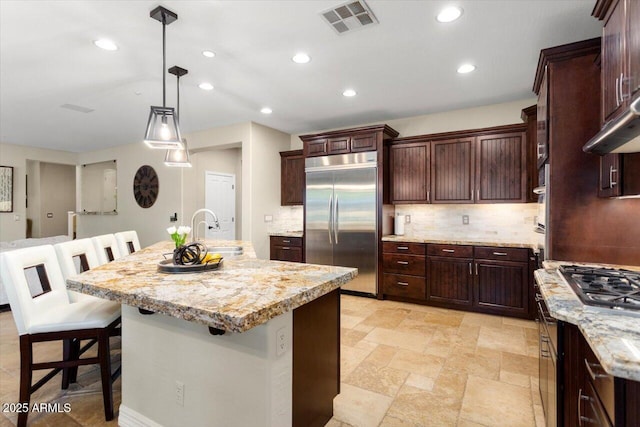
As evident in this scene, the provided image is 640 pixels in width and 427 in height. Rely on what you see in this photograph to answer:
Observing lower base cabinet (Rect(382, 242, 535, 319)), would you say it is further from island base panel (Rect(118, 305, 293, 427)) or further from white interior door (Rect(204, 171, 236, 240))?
white interior door (Rect(204, 171, 236, 240))

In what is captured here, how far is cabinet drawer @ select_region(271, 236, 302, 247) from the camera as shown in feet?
17.1

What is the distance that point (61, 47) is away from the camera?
2795 mm

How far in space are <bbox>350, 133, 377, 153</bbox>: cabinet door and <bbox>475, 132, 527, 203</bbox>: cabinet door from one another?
136cm

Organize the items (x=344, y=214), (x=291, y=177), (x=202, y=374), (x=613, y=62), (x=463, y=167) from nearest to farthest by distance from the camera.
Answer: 1. (x=202, y=374)
2. (x=613, y=62)
3. (x=463, y=167)
4. (x=344, y=214)
5. (x=291, y=177)

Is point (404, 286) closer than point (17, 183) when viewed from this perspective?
Yes

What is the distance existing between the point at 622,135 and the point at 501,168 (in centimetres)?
265

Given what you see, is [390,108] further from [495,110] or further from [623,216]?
[623,216]

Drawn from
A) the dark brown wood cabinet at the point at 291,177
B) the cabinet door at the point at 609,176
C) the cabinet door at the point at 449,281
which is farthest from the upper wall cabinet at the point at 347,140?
the cabinet door at the point at 609,176

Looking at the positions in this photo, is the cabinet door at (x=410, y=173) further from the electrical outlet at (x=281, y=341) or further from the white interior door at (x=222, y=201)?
the white interior door at (x=222, y=201)

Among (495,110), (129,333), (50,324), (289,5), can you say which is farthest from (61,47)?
(495,110)

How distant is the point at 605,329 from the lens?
3.38ft

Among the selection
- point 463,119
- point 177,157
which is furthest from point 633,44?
point 177,157

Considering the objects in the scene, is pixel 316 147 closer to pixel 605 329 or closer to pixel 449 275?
pixel 449 275

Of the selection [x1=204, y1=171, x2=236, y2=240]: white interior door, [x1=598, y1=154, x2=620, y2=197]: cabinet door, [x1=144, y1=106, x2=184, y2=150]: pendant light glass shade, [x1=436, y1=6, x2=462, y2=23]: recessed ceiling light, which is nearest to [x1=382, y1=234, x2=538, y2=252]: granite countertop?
[x1=598, y1=154, x2=620, y2=197]: cabinet door
